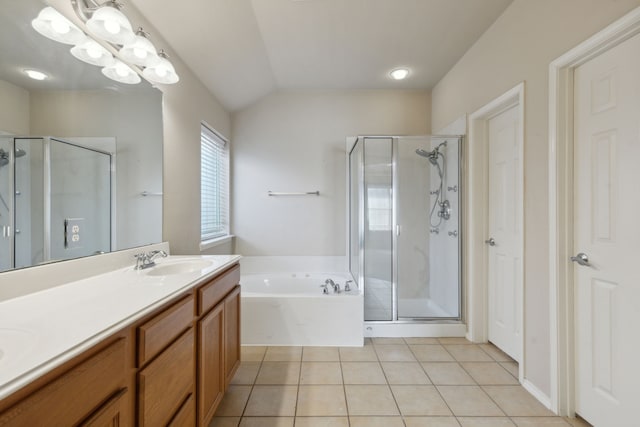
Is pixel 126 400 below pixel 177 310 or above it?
below

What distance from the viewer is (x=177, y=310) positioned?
3.51 ft

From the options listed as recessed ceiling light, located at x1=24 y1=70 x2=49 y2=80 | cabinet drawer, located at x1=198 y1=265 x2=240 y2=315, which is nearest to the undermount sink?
cabinet drawer, located at x1=198 y1=265 x2=240 y2=315

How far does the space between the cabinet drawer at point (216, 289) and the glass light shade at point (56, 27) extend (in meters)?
1.28

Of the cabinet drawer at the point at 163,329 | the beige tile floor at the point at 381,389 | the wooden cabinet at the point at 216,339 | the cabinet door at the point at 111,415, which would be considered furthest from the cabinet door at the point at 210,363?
the cabinet door at the point at 111,415

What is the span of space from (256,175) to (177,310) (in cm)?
246

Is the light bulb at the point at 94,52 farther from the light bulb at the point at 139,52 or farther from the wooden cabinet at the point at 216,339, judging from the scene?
the wooden cabinet at the point at 216,339

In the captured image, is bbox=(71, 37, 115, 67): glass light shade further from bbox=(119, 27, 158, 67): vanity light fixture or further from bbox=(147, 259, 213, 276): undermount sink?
bbox=(147, 259, 213, 276): undermount sink

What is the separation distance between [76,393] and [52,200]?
2.93 ft

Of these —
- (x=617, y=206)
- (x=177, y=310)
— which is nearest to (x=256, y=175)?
(x=177, y=310)

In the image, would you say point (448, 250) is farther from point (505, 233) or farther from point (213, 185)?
point (213, 185)

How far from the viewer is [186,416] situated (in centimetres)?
113

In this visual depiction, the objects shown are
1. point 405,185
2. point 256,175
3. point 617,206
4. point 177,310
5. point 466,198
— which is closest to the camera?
point 177,310

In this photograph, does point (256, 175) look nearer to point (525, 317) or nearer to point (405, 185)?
point (405, 185)

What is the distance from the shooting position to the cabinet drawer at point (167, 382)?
0.88 meters
